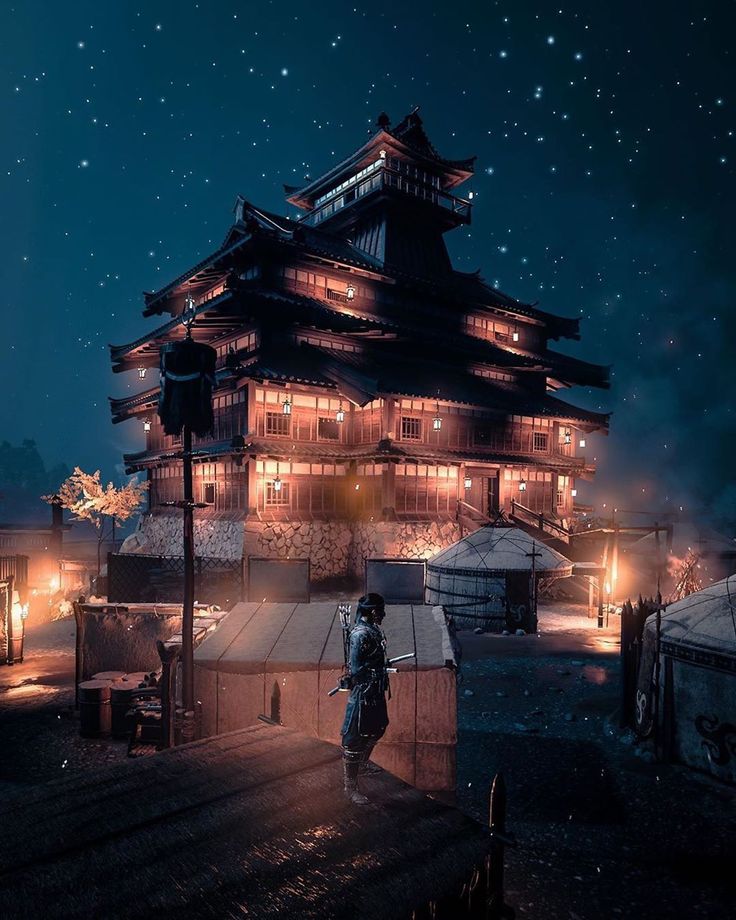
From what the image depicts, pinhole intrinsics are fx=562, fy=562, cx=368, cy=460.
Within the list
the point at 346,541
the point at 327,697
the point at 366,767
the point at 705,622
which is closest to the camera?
the point at 366,767

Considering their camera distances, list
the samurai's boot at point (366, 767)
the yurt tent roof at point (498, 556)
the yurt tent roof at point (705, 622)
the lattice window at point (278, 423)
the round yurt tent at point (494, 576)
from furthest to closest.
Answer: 1. the lattice window at point (278, 423)
2. the yurt tent roof at point (498, 556)
3. the round yurt tent at point (494, 576)
4. the yurt tent roof at point (705, 622)
5. the samurai's boot at point (366, 767)

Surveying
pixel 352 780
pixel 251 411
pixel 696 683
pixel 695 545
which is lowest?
pixel 695 545

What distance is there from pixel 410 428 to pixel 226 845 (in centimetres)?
2370

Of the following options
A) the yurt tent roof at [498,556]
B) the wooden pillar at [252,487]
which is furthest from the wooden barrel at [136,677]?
the wooden pillar at [252,487]

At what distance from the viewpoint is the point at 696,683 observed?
8508mm

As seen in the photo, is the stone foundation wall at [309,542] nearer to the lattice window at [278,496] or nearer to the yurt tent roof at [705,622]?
the lattice window at [278,496]

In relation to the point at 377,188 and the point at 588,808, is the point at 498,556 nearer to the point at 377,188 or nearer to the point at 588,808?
the point at 588,808

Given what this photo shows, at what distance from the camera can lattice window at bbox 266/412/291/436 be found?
24.0m

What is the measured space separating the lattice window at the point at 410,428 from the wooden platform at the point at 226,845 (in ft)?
72.7

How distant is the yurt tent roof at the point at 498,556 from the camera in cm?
1850

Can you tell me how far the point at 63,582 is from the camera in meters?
25.0

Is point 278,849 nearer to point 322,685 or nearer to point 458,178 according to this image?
point 322,685

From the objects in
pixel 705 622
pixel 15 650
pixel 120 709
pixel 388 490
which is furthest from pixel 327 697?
pixel 388 490

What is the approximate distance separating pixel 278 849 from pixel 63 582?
83.6 ft
